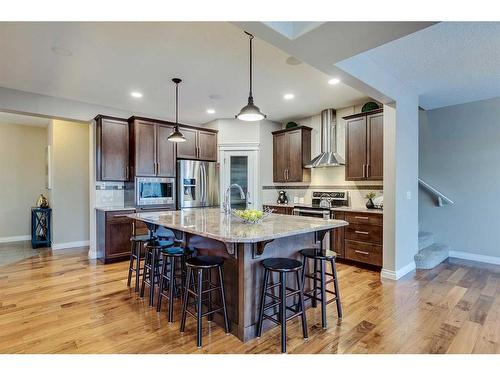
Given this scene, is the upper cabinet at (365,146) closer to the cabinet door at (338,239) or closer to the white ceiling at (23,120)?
the cabinet door at (338,239)

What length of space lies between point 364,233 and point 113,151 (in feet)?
14.3

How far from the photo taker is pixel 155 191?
5035 mm

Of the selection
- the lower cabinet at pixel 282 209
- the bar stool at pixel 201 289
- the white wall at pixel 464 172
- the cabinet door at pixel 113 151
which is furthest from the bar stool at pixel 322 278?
the cabinet door at pixel 113 151

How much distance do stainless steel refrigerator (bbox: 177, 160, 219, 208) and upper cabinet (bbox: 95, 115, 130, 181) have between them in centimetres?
98

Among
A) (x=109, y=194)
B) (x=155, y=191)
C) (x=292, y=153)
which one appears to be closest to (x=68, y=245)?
(x=109, y=194)

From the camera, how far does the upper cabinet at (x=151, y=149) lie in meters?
4.86

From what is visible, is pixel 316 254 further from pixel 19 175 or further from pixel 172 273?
pixel 19 175

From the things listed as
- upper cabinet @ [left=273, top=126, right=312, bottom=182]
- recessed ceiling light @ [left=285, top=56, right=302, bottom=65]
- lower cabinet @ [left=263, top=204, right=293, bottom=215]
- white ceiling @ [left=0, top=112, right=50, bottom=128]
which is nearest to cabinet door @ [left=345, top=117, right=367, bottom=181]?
upper cabinet @ [left=273, top=126, right=312, bottom=182]

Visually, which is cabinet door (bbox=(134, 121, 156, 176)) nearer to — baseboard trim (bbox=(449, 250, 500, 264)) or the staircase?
the staircase

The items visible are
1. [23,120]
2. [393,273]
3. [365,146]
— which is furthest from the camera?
[23,120]

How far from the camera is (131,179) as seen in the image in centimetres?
496

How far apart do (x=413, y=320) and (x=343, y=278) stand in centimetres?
123

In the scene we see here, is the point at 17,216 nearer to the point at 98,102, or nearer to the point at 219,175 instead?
the point at 98,102
